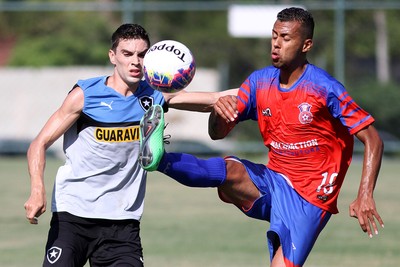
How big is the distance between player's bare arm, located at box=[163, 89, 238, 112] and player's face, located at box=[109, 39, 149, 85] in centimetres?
34

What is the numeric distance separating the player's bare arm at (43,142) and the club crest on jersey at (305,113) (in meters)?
1.52

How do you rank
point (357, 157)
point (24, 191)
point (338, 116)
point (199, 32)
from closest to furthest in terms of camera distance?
point (338, 116) → point (24, 191) → point (357, 157) → point (199, 32)

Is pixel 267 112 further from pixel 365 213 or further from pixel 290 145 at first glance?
pixel 365 213

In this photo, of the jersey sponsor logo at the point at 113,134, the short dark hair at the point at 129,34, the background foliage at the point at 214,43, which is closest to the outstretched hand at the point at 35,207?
the jersey sponsor logo at the point at 113,134

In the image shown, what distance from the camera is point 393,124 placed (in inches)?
1103

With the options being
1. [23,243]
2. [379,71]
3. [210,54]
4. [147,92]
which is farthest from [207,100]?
[379,71]

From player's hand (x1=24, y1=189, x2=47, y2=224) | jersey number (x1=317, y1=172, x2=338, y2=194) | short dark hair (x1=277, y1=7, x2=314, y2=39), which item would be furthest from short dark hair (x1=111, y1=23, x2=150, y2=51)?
jersey number (x1=317, y1=172, x2=338, y2=194)

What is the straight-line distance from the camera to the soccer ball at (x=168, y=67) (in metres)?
6.56

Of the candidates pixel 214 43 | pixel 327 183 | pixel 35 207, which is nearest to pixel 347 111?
pixel 327 183

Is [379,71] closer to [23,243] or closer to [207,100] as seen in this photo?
[23,243]

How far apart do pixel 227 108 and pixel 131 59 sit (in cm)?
76

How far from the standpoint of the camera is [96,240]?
6.66 meters

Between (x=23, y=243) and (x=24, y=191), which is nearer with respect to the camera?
(x=23, y=243)

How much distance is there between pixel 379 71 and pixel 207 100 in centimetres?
3896
